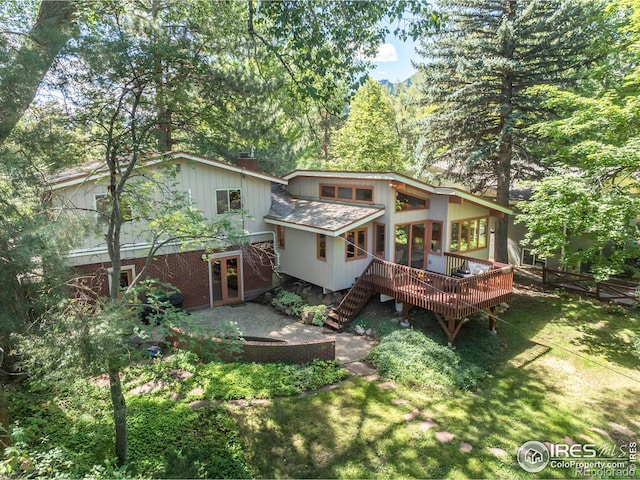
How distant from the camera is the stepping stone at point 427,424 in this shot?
7.45 m

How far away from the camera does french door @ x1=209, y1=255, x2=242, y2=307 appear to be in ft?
46.9

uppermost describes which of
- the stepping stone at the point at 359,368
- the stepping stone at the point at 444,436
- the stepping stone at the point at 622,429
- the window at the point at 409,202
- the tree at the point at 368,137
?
the tree at the point at 368,137

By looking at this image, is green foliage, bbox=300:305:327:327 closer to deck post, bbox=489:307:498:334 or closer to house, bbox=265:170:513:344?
house, bbox=265:170:513:344

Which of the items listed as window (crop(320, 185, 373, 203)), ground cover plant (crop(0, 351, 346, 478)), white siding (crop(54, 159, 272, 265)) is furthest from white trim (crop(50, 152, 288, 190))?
ground cover plant (crop(0, 351, 346, 478))

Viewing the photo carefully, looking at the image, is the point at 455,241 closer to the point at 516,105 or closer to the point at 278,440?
the point at 516,105

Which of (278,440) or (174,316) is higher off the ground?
(174,316)

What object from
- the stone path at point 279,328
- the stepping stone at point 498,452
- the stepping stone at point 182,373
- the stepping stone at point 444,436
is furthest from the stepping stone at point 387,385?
the stepping stone at point 182,373

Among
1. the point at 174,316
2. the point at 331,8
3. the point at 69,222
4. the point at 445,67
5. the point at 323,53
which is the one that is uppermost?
the point at 445,67

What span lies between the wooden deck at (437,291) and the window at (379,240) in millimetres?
742

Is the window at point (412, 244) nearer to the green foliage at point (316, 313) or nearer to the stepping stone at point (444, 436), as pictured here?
the green foliage at point (316, 313)

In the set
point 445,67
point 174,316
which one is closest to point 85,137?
point 174,316

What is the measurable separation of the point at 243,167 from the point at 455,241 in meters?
8.82

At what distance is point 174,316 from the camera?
20.4 feet

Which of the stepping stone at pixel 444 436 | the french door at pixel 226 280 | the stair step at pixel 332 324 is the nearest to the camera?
the stepping stone at pixel 444 436
